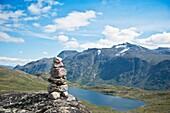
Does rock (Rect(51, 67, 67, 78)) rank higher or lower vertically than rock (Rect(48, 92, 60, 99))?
higher

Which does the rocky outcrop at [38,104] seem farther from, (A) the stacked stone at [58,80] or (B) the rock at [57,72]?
(B) the rock at [57,72]

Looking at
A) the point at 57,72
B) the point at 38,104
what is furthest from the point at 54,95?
the point at 57,72

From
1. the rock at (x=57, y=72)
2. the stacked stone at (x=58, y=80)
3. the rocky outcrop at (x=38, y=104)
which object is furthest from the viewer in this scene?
the rock at (x=57, y=72)

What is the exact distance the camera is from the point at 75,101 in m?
17.6

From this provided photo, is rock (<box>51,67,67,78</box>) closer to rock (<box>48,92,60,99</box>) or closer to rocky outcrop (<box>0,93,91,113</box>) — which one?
rocky outcrop (<box>0,93,91,113</box>)

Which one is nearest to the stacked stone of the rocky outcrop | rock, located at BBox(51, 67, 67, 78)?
rock, located at BBox(51, 67, 67, 78)

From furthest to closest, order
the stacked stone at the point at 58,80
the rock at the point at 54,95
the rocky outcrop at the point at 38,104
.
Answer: the stacked stone at the point at 58,80, the rock at the point at 54,95, the rocky outcrop at the point at 38,104

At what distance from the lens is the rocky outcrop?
52.9 ft

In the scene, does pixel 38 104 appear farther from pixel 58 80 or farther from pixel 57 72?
pixel 57 72

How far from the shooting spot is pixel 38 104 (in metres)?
17.0

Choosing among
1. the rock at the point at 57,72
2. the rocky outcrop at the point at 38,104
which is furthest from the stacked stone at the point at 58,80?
the rocky outcrop at the point at 38,104

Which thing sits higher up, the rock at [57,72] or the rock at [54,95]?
the rock at [57,72]

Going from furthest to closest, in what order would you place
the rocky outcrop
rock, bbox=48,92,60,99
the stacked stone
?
the stacked stone, rock, bbox=48,92,60,99, the rocky outcrop

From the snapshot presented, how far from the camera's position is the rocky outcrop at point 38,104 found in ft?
52.9
